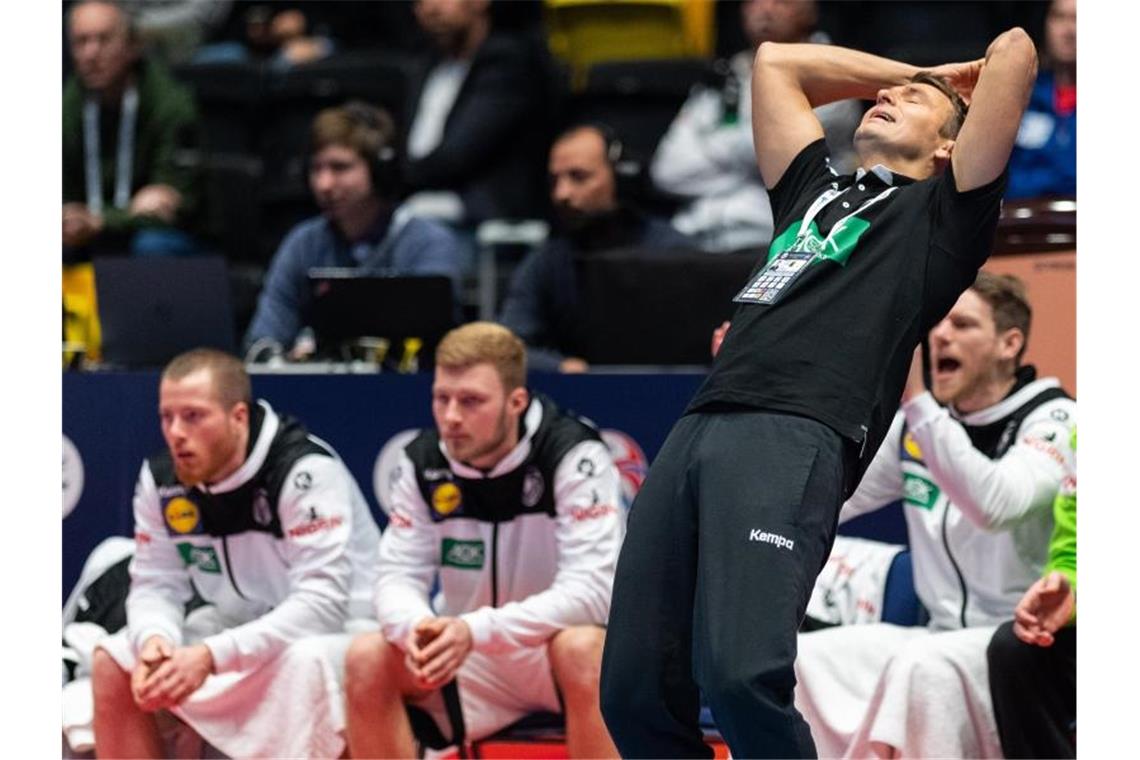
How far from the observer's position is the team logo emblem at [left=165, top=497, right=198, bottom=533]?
5508 millimetres

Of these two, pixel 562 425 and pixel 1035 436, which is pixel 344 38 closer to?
pixel 562 425

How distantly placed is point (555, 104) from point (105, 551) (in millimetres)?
3281

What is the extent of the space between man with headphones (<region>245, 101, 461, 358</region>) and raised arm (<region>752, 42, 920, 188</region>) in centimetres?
278

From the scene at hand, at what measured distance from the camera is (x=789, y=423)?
3713 millimetres

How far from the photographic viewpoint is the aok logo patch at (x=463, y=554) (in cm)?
538

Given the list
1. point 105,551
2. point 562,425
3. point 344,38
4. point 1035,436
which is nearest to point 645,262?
point 562,425

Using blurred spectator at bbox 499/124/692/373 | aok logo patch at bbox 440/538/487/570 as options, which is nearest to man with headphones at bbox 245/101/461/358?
blurred spectator at bbox 499/124/692/373

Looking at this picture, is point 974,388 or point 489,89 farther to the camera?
point 489,89

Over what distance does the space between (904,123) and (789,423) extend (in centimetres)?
77

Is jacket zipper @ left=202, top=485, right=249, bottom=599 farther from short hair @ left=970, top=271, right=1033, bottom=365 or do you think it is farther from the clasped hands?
short hair @ left=970, top=271, right=1033, bottom=365

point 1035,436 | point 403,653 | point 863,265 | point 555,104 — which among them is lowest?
point 403,653

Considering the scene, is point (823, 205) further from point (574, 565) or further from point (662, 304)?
point (662, 304)

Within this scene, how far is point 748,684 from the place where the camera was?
11.5 ft

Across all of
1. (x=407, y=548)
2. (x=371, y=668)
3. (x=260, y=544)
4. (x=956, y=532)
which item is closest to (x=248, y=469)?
(x=260, y=544)
